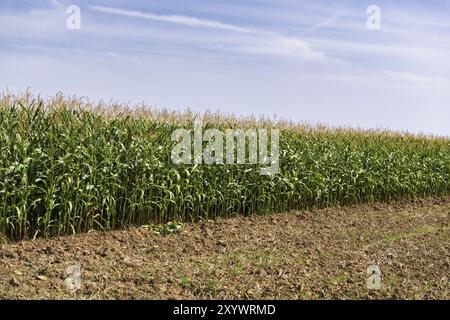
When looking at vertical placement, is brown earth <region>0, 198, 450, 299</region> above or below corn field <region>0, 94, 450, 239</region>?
below

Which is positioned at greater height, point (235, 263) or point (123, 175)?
point (123, 175)

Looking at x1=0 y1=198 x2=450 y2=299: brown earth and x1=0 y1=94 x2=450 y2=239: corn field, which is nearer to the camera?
x1=0 y1=198 x2=450 y2=299: brown earth

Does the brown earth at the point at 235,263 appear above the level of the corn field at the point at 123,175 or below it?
below

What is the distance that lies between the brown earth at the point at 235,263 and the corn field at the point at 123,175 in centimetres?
45

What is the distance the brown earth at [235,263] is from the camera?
20.0 ft

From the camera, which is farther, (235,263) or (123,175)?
(123,175)

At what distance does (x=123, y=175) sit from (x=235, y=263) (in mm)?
2961

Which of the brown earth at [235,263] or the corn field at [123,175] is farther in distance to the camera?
the corn field at [123,175]

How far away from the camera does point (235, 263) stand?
7.29 metres

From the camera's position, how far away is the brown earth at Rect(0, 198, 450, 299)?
6.11m

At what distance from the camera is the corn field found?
8.07m

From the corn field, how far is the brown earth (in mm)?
454
